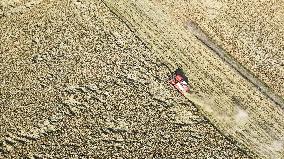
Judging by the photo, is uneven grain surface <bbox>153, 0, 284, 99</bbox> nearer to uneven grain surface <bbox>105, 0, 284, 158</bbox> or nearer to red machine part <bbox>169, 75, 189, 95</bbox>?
uneven grain surface <bbox>105, 0, 284, 158</bbox>

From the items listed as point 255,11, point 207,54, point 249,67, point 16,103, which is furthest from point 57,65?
point 255,11

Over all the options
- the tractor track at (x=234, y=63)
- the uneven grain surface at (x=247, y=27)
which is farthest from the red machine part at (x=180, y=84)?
the uneven grain surface at (x=247, y=27)

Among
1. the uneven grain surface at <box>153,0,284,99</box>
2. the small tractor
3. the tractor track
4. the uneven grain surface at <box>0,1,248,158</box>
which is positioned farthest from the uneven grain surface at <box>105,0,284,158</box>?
the uneven grain surface at <box>153,0,284,99</box>

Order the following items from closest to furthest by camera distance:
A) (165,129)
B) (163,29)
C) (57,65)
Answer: (165,129) → (57,65) → (163,29)

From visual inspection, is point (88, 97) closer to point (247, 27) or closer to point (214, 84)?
point (214, 84)

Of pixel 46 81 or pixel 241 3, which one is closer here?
pixel 46 81

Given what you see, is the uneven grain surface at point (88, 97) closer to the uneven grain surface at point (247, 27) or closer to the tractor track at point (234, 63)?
the tractor track at point (234, 63)

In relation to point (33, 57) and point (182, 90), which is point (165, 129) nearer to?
point (182, 90)
